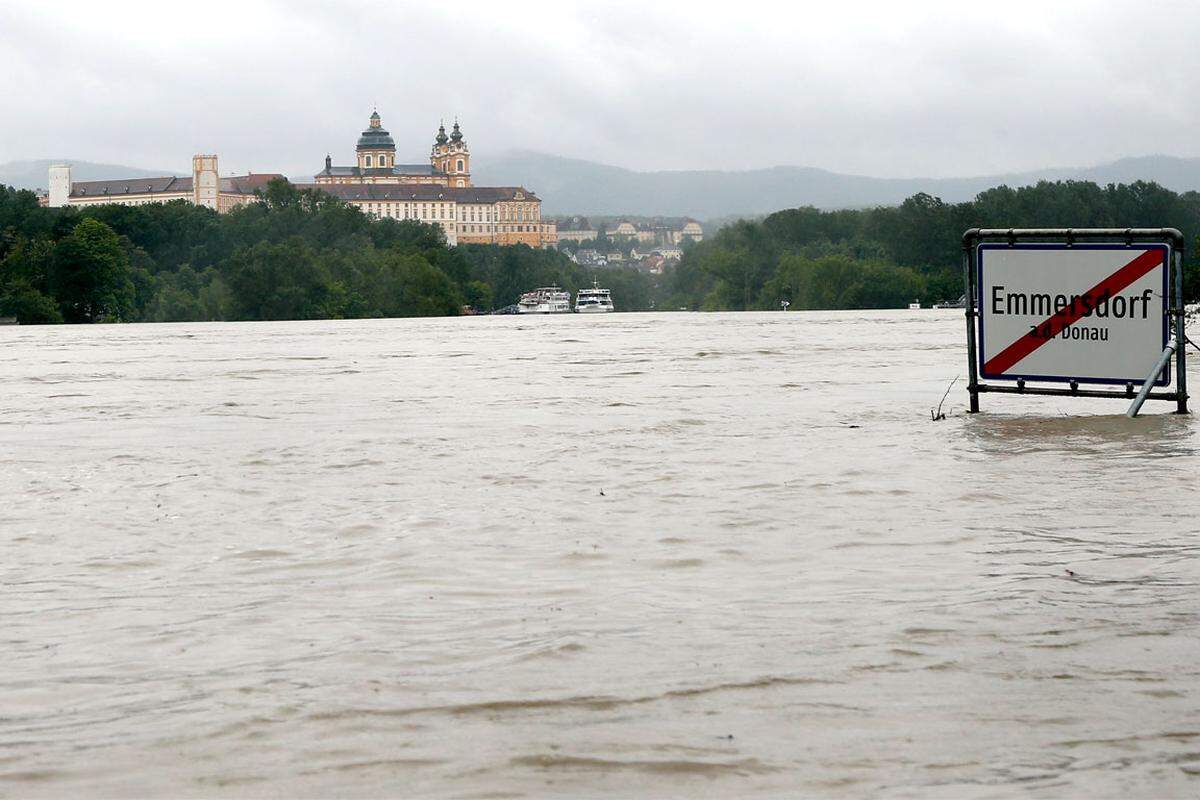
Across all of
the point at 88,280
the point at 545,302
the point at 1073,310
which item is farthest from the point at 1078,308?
the point at 545,302

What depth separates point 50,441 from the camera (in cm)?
1555

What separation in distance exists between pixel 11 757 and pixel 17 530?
483cm

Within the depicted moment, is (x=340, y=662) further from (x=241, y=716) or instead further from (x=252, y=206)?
(x=252, y=206)

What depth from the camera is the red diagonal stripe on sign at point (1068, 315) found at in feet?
50.7

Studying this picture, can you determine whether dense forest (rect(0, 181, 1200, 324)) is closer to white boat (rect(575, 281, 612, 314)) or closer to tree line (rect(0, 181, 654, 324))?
tree line (rect(0, 181, 654, 324))

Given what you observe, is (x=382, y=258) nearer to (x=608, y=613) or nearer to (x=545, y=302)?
(x=545, y=302)

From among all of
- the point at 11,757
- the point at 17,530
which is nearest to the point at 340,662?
the point at 11,757

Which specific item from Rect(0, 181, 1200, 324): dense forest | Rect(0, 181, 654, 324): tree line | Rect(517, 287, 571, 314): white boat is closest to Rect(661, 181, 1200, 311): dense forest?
Rect(0, 181, 1200, 324): dense forest

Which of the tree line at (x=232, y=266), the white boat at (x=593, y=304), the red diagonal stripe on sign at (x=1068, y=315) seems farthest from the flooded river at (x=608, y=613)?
the white boat at (x=593, y=304)

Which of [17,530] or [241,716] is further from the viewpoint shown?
[17,530]

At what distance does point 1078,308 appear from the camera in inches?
618

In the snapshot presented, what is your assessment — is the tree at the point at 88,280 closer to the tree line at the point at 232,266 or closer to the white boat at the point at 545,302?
the tree line at the point at 232,266

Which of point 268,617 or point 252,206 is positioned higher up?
point 252,206

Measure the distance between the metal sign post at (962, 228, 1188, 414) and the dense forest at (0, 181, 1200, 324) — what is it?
3977 inches
